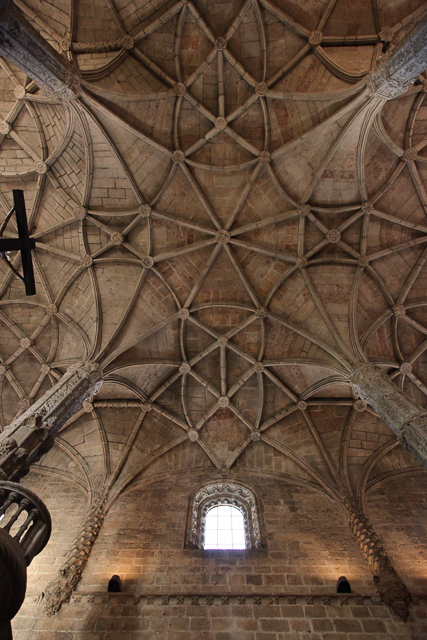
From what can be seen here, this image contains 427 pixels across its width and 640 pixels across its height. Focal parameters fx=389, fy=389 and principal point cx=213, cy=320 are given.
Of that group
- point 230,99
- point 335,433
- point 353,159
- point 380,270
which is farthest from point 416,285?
point 230,99

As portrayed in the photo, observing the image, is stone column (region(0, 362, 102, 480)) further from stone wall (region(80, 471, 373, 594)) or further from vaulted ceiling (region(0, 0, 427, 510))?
stone wall (region(80, 471, 373, 594))

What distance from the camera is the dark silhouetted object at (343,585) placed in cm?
968

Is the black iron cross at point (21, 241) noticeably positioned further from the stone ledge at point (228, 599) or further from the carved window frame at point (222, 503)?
the carved window frame at point (222, 503)

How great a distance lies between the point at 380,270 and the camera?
14.2 metres

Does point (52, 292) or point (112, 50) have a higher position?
point (112, 50)

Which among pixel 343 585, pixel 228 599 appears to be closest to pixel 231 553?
pixel 228 599

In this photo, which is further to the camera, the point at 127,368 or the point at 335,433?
the point at 335,433

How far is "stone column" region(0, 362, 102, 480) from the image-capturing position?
7605mm

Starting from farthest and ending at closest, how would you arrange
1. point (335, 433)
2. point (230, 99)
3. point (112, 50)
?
point (335, 433) → point (230, 99) → point (112, 50)

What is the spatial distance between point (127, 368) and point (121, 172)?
6812 mm

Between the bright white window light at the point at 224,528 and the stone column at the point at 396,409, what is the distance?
5.96 meters

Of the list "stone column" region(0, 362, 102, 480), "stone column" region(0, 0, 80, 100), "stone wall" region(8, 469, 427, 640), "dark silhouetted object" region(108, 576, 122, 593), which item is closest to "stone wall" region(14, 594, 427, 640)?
"stone wall" region(8, 469, 427, 640)

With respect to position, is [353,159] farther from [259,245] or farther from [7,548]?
[7,548]

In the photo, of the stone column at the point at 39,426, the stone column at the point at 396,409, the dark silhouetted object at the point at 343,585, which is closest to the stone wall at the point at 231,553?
the dark silhouetted object at the point at 343,585
